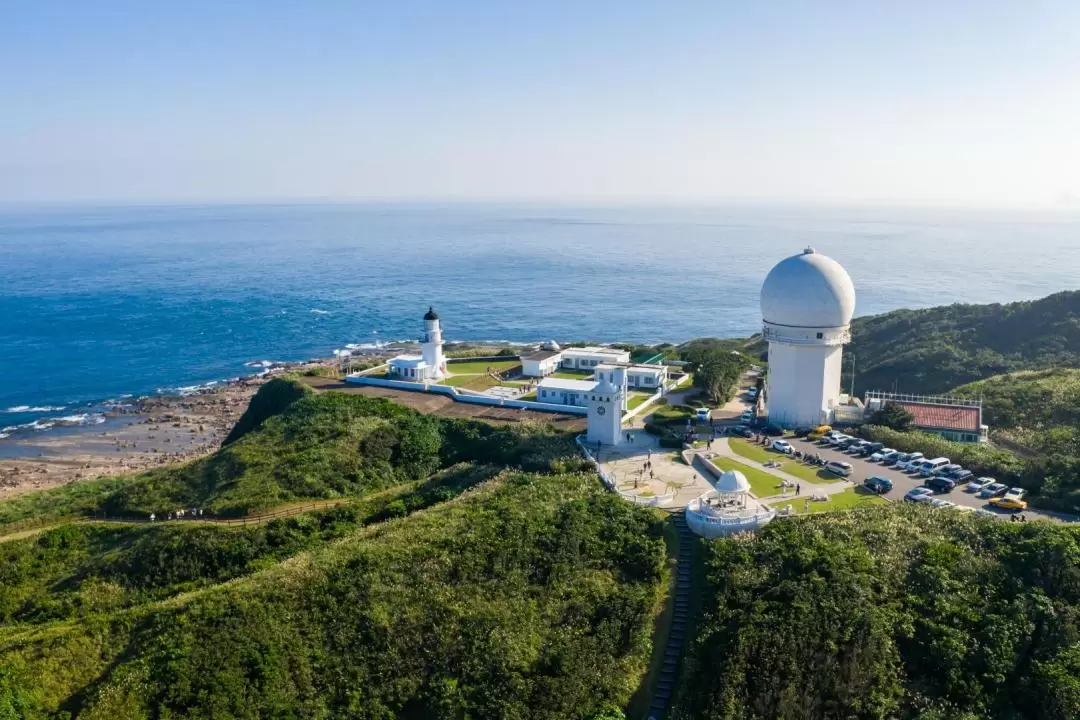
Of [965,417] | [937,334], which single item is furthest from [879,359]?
[965,417]

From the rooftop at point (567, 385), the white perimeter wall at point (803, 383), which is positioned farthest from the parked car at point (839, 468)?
the rooftop at point (567, 385)

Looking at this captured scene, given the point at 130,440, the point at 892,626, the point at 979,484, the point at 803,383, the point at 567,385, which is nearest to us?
the point at 892,626

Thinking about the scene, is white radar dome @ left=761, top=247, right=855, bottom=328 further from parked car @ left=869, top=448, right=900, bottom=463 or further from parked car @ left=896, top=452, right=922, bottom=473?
parked car @ left=896, top=452, right=922, bottom=473

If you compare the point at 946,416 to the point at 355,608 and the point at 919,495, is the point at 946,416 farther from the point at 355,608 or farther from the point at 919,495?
the point at 355,608

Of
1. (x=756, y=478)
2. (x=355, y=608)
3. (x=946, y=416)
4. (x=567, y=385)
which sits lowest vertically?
(x=355, y=608)

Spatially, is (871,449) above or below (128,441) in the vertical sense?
above

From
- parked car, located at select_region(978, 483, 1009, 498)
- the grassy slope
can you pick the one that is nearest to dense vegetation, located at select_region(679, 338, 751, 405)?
parked car, located at select_region(978, 483, 1009, 498)

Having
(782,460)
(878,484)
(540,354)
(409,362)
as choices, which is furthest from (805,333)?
(409,362)
